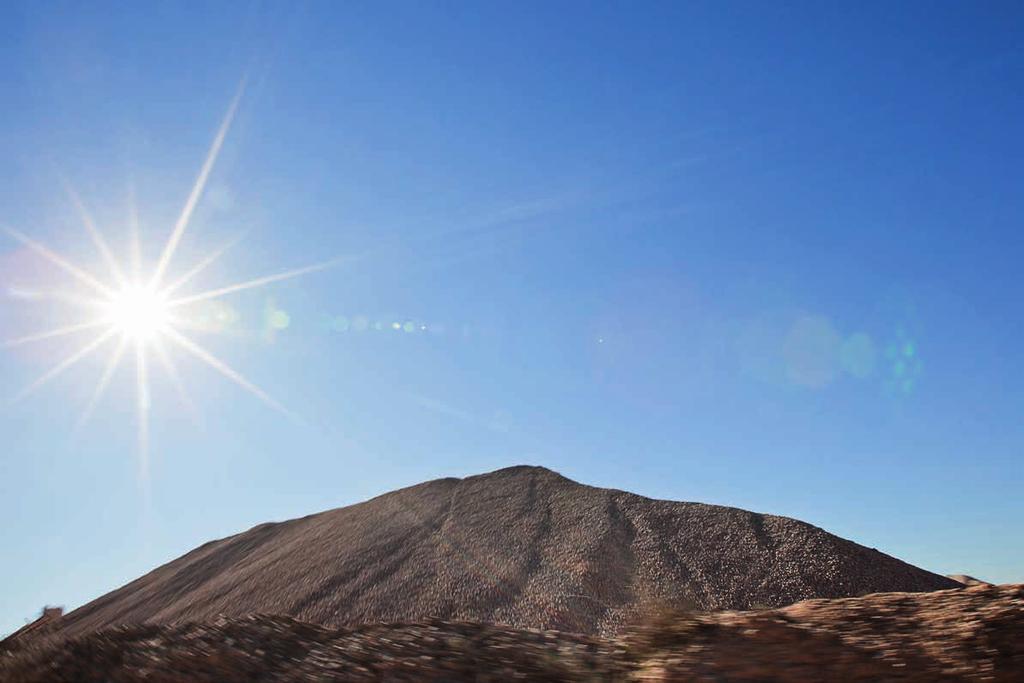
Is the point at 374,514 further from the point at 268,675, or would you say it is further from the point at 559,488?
the point at 268,675

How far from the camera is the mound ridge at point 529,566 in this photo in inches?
891

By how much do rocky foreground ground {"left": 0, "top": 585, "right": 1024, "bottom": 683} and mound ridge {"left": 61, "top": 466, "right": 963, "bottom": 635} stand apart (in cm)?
1279

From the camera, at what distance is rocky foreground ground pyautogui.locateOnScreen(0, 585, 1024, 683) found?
5.12m

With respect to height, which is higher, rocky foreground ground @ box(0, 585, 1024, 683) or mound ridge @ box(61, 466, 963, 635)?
mound ridge @ box(61, 466, 963, 635)

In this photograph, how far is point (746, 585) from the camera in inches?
930

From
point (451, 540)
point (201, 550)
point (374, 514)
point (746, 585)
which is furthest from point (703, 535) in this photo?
point (201, 550)

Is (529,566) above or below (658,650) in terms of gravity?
above

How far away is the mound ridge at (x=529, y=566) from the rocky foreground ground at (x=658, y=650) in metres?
12.8

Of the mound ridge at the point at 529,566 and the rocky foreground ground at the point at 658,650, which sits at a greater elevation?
the mound ridge at the point at 529,566

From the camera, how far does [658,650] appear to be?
222 inches

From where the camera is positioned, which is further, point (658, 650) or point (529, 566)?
point (529, 566)

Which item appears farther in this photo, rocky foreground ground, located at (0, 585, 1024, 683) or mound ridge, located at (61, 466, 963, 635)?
mound ridge, located at (61, 466, 963, 635)

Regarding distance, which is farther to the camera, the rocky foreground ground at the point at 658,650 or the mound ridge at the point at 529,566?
the mound ridge at the point at 529,566

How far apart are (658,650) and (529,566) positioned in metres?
20.7
